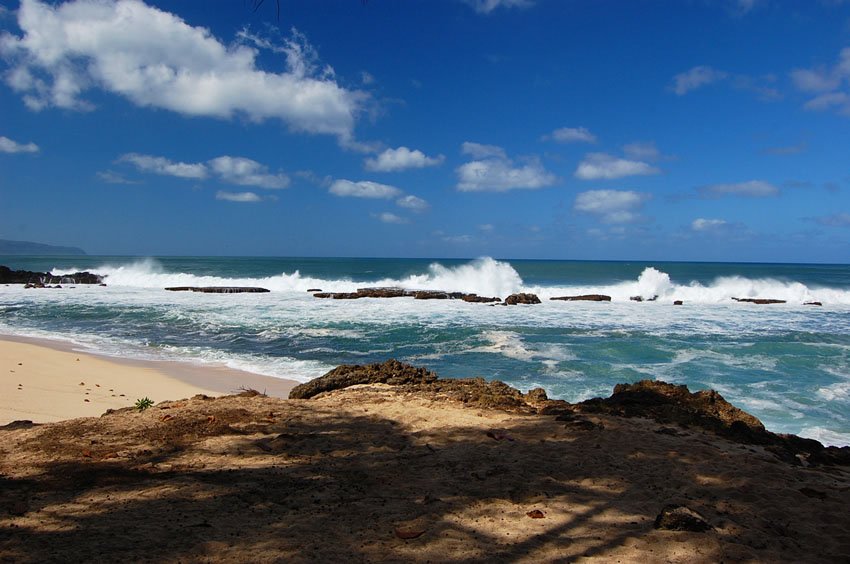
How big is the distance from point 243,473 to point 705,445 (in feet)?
15.7

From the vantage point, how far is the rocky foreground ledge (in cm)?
343

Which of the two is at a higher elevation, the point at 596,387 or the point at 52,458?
the point at 52,458

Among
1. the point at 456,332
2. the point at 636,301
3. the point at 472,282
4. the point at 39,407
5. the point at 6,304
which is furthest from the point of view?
the point at 472,282

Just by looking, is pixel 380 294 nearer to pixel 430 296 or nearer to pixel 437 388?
pixel 430 296

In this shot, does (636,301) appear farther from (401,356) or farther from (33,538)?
(33,538)

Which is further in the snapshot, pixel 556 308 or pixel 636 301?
pixel 636 301

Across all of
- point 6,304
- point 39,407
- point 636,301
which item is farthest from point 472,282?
point 39,407

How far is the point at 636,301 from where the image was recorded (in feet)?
108

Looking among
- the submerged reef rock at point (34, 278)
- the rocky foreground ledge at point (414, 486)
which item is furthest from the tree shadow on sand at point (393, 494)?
the submerged reef rock at point (34, 278)

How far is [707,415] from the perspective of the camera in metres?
6.84

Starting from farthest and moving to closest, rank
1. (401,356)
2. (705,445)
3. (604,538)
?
(401,356) → (705,445) → (604,538)

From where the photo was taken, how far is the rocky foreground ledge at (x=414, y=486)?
3426 millimetres

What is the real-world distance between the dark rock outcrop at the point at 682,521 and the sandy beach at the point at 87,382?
24.3ft

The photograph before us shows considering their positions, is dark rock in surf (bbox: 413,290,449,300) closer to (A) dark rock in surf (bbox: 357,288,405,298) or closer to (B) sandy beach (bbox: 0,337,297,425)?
(A) dark rock in surf (bbox: 357,288,405,298)
